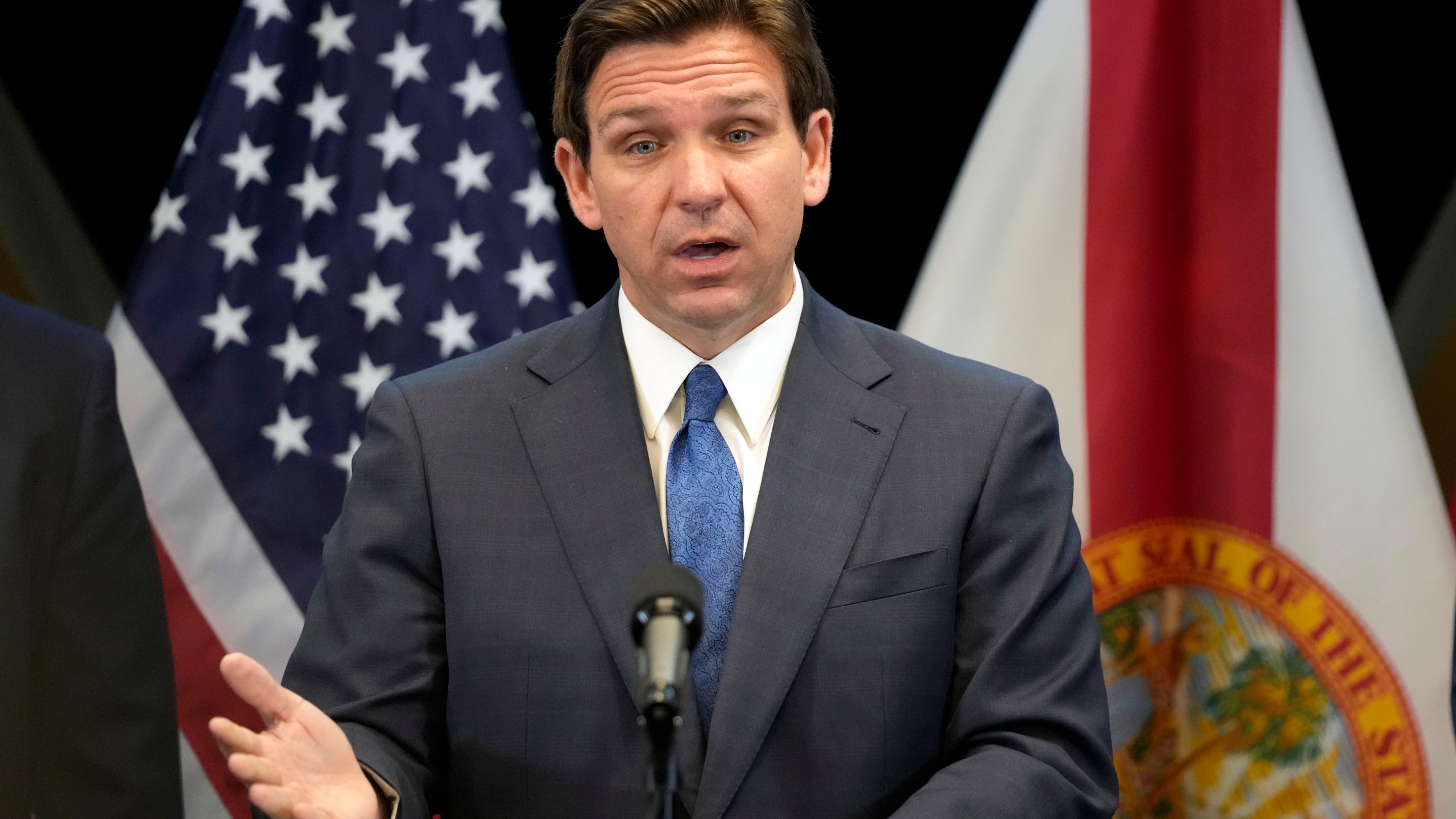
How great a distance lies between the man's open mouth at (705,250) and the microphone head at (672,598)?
758 mm

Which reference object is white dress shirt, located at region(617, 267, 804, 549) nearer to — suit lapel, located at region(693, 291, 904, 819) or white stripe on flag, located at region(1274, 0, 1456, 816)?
suit lapel, located at region(693, 291, 904, 819)

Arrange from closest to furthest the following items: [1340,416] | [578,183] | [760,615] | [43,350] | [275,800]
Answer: [275,800]
[760,615]
[578,183]
[43,350]
[1340,416]

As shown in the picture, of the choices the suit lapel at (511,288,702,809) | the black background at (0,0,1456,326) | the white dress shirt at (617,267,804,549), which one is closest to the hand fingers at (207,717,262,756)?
the suit lapel at (511,288,702,809)

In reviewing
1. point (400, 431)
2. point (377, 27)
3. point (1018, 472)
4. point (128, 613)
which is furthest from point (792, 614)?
point (377, 27)

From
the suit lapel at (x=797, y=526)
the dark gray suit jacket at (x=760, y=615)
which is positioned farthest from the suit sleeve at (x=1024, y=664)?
the suit lapel at (x=797, y=526)

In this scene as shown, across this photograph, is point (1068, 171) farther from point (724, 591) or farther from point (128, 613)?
point (128, 613)

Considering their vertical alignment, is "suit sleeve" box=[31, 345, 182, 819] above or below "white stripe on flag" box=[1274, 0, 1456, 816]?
below

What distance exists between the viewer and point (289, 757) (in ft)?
4.77

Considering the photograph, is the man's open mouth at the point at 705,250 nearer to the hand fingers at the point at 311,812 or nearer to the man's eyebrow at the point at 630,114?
the man's eyebrow at the point at 630,114

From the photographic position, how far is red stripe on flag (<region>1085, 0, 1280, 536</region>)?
2.75 meters

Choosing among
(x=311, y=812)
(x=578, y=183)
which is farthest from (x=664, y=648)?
(x=578, y=183)

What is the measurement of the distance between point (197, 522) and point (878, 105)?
1.66 m

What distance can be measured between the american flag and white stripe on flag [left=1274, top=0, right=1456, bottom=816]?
1.50m

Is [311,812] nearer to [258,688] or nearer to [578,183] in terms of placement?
[258,688]
